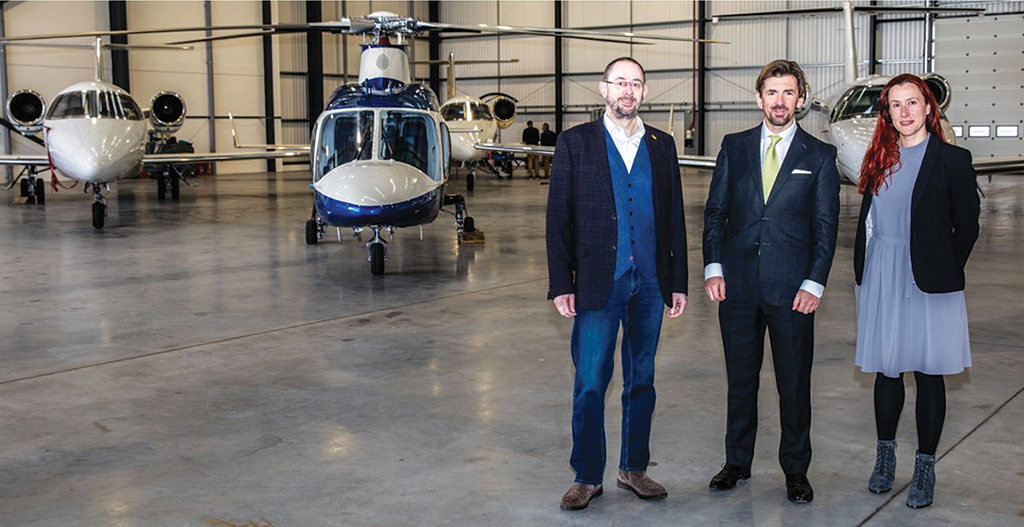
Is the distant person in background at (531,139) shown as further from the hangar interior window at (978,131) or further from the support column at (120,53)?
the hangar interior window at (978,131)

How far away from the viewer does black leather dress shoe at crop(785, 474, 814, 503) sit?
382 cm

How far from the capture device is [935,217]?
145 inches

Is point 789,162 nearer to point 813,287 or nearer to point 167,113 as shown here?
point 813,287

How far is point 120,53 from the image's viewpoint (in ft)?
93.5

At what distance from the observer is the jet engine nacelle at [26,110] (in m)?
19.5

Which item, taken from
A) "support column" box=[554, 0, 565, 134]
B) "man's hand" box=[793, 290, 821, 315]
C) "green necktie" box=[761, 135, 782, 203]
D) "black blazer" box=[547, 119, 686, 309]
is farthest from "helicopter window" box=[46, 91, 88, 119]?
"support column" box=[554, 0, 565, 134]

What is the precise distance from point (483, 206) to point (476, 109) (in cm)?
603

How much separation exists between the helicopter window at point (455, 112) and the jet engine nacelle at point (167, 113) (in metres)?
6.53

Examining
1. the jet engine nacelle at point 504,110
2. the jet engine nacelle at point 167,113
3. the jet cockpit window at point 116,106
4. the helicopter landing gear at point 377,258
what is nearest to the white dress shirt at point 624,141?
the helicopter landing gear at point 377,258

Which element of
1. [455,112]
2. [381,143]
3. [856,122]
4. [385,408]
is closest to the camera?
[385,408]

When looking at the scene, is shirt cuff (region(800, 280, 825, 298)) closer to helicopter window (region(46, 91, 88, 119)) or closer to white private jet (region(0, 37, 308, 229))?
white private jet (region(0, 37, 308, 229))

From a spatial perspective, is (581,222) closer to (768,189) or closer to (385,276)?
(768,189)

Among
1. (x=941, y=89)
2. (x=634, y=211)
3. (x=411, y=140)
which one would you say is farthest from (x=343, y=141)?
(x=941, y=89)

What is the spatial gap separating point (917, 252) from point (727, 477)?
1189 mm
